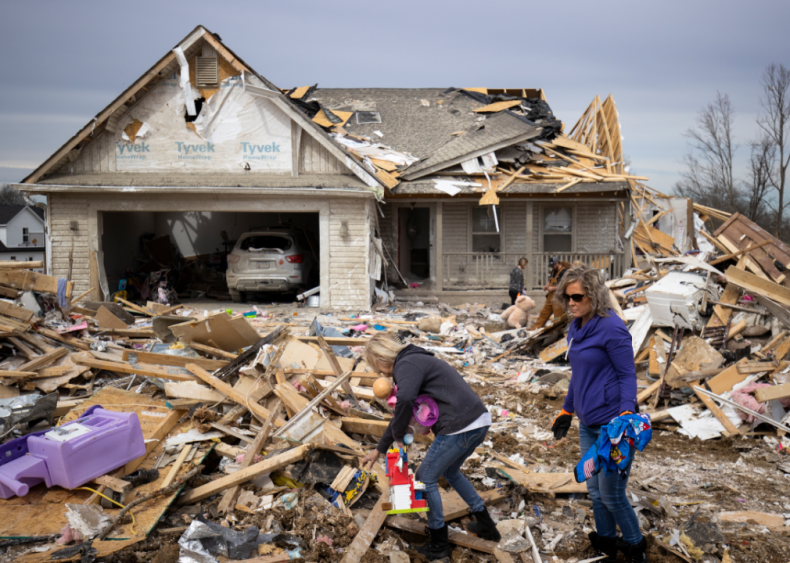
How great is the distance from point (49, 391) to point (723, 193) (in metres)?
42.6

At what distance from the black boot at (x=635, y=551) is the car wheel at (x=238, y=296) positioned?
1237 cm

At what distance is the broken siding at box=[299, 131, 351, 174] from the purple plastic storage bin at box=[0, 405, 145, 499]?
33.5ft

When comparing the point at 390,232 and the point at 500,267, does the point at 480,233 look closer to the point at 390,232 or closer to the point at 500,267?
the point at 500,267

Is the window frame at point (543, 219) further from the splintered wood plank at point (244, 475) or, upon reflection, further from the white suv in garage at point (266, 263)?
the splintered wood plank at point (244, 475)

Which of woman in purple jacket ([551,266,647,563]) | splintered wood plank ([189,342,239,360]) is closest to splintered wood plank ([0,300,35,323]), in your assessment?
splintered wood plank ([189,342,239,360])

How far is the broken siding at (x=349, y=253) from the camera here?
1387 centimetres

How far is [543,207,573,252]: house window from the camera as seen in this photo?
1769 cm

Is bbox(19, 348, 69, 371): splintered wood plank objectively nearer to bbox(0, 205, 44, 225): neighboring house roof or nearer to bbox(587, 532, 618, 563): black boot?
bbox(587, 532, 618, 563): black boot

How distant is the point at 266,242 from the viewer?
14367mm

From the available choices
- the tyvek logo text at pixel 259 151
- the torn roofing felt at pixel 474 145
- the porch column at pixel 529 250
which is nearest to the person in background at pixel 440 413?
the tyvek logo text at pixel 259 151

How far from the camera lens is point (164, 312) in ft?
36.0

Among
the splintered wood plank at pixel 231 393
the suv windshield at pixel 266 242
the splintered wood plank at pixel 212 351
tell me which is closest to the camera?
the splintered wood plank at pixel 231 393

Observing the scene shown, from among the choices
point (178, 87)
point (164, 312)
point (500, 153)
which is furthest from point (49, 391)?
point (500, 153)

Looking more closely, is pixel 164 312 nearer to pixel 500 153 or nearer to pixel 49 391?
pixel 49 391
